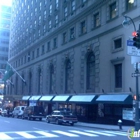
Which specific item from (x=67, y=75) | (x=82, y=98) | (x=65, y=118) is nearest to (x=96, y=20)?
(x=82, y=98)

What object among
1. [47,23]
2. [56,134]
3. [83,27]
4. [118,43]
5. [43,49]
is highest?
[47,23]

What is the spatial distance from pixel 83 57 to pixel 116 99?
10678mm

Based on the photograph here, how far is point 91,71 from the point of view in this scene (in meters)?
35.1

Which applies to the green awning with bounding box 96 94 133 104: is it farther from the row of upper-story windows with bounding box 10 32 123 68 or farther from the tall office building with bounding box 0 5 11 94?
the tall office building with bounding box 0 5 11 94

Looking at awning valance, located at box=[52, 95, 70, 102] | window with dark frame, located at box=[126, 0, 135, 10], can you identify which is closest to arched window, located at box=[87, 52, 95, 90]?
awning valance, located at box=[52, 95, 70, 102]

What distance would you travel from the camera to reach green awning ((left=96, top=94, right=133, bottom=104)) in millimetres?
26078

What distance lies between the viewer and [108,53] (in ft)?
101

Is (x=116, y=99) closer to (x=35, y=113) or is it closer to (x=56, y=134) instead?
(x=56, y=134)

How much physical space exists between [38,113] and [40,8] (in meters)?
29.1

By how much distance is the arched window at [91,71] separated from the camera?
34531mm

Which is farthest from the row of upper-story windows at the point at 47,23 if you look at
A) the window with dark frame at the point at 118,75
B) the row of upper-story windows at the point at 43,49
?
the window with dark frame at the point at 118,75

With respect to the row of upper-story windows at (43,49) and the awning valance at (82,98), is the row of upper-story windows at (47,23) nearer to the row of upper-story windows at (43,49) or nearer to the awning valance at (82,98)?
the row of upper-story windows at (43,49)

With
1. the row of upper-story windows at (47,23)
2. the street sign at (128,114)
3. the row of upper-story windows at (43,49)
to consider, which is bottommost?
the street sign at (128,114)

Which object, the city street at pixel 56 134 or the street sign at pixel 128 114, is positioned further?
the street sign at pixel 128 114
